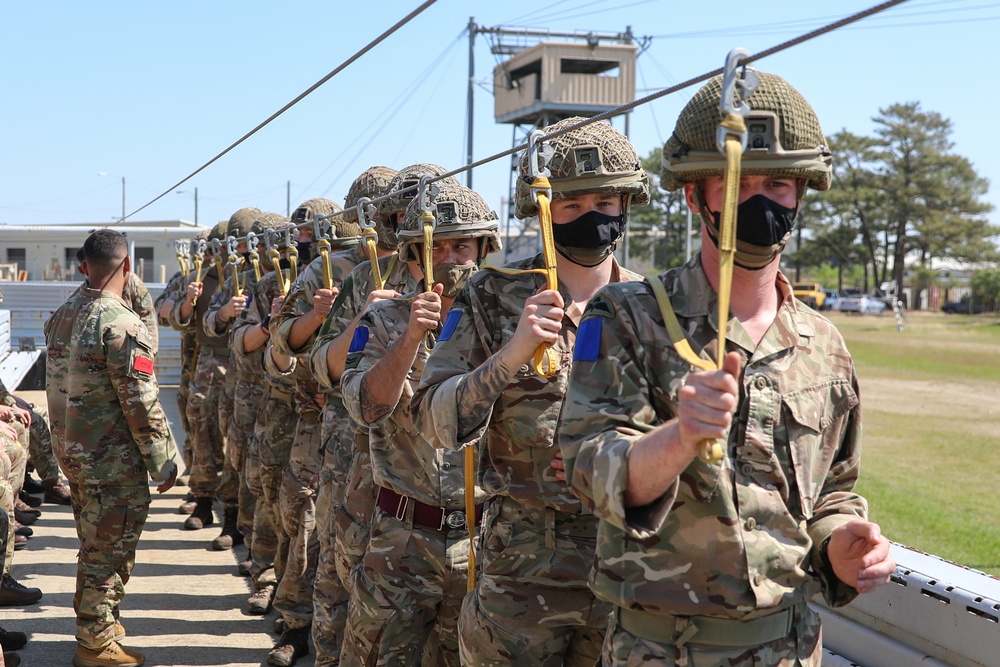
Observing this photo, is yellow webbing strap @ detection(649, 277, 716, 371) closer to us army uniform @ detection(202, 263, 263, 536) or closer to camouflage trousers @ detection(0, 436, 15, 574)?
camouflage trousers @ detection(0, 436, 15, 574)

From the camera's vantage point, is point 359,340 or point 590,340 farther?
point 359,340

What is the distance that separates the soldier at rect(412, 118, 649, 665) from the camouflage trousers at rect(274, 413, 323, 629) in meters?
2.76

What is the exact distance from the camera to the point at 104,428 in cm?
605

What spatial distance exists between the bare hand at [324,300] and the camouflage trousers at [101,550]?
1583 millimetres

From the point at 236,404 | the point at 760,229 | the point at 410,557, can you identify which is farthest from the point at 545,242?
the point at 236,404

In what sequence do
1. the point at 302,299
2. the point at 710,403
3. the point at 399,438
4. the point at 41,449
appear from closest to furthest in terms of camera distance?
the point at 710,403 < the point at 399,438 < the point at 302,299 < the point at 41,449

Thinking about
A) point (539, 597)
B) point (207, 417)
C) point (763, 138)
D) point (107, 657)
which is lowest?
point (107, 657)

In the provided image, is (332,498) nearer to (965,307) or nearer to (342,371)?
(342,371)

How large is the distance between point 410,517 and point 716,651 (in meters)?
1.90

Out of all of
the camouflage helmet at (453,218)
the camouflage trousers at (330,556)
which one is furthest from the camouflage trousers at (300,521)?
the camouflage helmet at (453,218)

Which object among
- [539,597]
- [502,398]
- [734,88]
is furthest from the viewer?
[502,398]

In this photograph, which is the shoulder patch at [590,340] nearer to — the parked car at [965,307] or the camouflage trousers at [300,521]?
the camouflage trousers at [300,521]

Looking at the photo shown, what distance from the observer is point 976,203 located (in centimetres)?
6575

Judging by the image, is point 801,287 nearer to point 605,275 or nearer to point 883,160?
point 883,160
